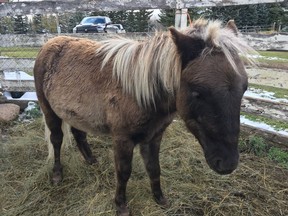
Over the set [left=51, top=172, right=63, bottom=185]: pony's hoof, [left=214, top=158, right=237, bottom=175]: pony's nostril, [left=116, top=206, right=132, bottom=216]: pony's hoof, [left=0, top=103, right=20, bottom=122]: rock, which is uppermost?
[left=214, top=158, right=237, bottom=175]: pony's nostril

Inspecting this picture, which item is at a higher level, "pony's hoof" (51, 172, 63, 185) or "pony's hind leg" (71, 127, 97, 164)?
"pony's hind leg" (71, 127, 97, 164)

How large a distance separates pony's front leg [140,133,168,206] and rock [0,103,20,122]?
287cm

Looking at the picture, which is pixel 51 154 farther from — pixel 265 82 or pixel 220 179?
pixel 265 82

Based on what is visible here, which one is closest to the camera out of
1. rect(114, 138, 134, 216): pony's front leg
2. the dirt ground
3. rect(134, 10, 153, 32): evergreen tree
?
rect(114, 138, 134, 216): pony's front leg

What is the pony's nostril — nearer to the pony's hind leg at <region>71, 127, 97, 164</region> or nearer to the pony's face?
the pony's face

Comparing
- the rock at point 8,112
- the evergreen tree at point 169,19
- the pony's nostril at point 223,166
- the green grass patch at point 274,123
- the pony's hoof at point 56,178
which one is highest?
the evergreen tree at point 169,19

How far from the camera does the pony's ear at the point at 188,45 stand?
1.71 metres

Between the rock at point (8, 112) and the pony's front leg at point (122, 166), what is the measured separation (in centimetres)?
282

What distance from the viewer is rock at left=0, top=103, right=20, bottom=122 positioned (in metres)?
4.55

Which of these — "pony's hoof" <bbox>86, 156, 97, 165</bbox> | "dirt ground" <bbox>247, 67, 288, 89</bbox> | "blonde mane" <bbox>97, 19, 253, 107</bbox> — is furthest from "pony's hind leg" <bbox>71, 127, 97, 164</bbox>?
"dirt ground" <bbox>247, 67, 288, 89</bbox>

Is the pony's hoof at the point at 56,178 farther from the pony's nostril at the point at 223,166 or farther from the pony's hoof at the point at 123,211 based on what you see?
the pony's nostril at the point at 223,166

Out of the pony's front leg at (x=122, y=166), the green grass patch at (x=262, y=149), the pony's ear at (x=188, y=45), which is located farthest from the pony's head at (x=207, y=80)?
the green grass patch at (x=262, y=149)

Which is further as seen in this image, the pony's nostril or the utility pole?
the utility pole

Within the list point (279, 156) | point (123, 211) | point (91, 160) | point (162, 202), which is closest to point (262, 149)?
point (279, 156)
